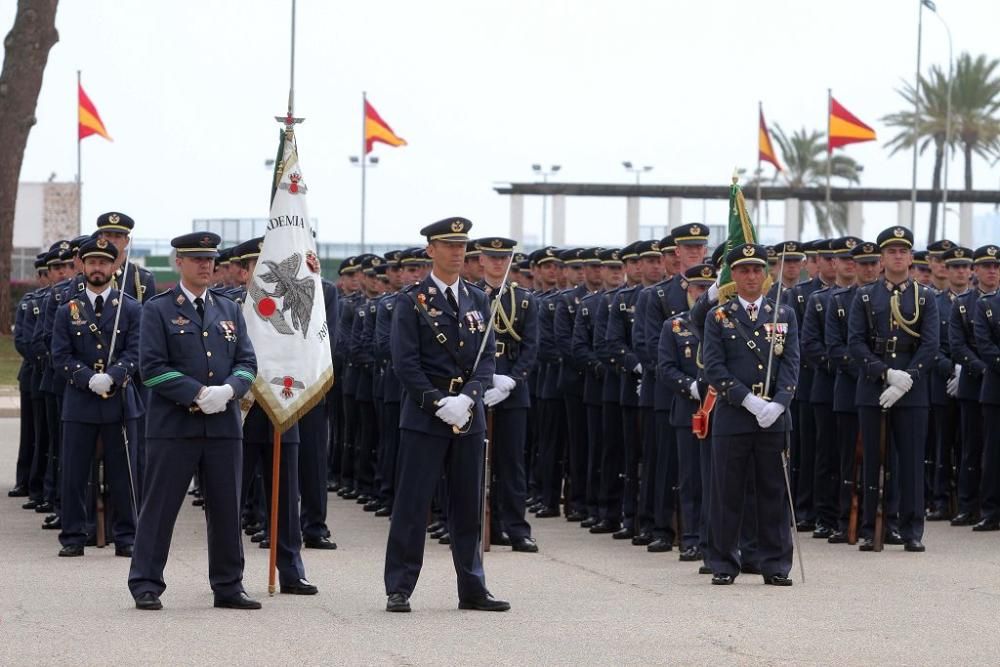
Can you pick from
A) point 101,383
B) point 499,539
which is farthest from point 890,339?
point 101,383

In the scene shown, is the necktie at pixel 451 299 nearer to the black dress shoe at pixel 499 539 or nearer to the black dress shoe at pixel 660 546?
the black dress shoe at pixel 499 539

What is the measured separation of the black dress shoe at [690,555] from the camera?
1246 centimetres

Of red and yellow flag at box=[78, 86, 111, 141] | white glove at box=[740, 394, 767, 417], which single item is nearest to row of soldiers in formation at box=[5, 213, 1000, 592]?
white glove at box=[740, 394, 767, 417]

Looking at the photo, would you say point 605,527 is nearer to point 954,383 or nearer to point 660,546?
point 660,546

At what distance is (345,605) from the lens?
998 centimetres

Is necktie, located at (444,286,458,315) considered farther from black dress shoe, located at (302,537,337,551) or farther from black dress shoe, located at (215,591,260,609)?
black dress shoe, located at (302,537,337,551)

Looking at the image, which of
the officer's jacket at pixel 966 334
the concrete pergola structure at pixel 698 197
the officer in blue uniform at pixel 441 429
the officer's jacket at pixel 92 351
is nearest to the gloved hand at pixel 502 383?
the officer in blue uniform at pixel 441 429

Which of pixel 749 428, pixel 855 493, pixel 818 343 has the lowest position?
pixel 855 493

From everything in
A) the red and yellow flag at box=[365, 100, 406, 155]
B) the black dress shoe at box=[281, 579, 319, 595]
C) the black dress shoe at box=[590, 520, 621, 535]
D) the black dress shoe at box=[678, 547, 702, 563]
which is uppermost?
the red and yellow flag at box=[365, 100, 406, 155]

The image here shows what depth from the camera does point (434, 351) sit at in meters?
9.86

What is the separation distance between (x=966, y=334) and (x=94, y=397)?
7.16 metres

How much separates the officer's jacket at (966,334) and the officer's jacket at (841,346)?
1588mm

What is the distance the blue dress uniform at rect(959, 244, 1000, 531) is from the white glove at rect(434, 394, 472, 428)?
648cm

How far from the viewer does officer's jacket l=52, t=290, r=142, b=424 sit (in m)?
12.6
